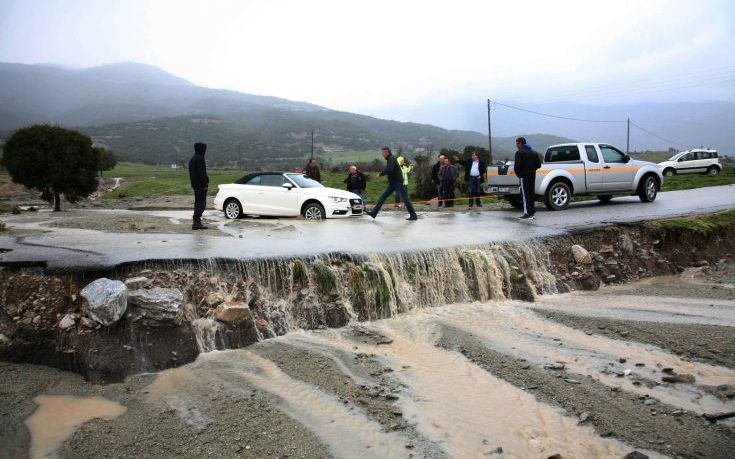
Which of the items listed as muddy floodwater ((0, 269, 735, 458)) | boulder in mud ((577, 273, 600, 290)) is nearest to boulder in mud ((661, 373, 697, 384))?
muddy floodwater ((0, 269, 735, 458))

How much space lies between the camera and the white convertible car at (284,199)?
1534 centimetres

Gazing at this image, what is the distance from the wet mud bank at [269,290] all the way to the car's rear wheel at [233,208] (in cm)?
786

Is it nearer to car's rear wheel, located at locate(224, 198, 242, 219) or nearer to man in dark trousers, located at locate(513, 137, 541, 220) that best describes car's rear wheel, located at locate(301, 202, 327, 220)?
car's rear wheel, located at locate(224, 198, 242, 219)

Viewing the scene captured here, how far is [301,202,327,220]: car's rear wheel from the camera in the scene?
15.4 meters

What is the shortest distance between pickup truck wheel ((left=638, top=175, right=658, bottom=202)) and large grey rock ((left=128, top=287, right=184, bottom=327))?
604 inches

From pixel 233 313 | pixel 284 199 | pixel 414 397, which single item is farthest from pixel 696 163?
pixel 233 313

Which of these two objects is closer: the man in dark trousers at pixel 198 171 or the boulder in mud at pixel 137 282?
the boulder in mud at pixel 137 282

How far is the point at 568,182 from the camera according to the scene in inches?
629

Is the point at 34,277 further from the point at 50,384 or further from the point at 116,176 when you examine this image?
the point at 116,176

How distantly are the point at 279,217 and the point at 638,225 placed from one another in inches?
398

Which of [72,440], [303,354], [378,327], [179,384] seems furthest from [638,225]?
[72,440]

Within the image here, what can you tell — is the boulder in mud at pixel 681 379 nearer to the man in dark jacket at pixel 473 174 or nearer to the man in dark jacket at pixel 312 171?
the man in dark jacket at pixel 473 174

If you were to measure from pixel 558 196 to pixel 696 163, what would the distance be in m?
22.9

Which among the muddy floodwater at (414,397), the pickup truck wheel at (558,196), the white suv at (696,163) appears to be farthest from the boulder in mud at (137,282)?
the white suv at (696,163)
